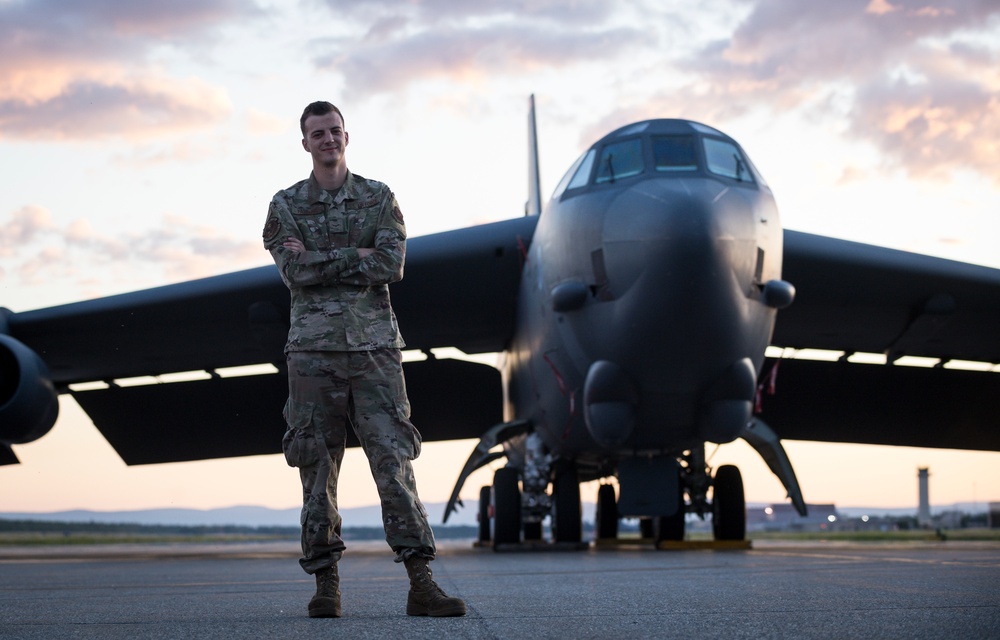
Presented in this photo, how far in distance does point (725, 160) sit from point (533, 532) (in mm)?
6358

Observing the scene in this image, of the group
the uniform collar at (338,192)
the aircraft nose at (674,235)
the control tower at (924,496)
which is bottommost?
the control tower at (924,496)

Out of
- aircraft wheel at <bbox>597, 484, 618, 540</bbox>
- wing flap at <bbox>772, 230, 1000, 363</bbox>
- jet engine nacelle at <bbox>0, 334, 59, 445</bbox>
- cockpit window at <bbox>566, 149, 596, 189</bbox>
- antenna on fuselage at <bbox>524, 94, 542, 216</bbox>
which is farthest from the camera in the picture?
antenna on fuselage at <bbox>524, 94, 542, 216</bbox>

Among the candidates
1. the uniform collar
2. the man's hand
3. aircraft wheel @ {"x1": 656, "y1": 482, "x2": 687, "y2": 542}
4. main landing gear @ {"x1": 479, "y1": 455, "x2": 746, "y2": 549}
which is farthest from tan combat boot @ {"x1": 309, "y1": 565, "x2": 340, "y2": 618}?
aircraft wheel @ {"x1": 656, "y1": 482, "x2": 687, "y2": 542}

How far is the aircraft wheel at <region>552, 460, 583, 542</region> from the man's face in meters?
9.10

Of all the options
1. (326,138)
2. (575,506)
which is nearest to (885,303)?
(575,506)

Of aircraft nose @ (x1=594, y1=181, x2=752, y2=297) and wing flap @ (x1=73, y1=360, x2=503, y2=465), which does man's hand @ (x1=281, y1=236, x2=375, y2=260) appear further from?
wing flap @ (x1=73, y1=360, x2=503, y2=465)

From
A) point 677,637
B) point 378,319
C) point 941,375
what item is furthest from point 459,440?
point 677,637

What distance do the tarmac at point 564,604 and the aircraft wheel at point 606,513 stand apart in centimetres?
923

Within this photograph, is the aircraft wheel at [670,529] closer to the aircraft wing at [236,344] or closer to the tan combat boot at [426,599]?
the aircraft wing at [236,344]

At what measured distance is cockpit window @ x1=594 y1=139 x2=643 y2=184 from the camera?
32.3 feet

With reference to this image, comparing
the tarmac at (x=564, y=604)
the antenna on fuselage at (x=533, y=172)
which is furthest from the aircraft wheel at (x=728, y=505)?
the antenna on fuselage at (x=533, y=172)

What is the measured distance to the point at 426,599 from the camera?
13.1 ft

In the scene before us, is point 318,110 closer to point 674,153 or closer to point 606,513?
point 674,153

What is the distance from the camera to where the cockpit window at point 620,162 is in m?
9.84
